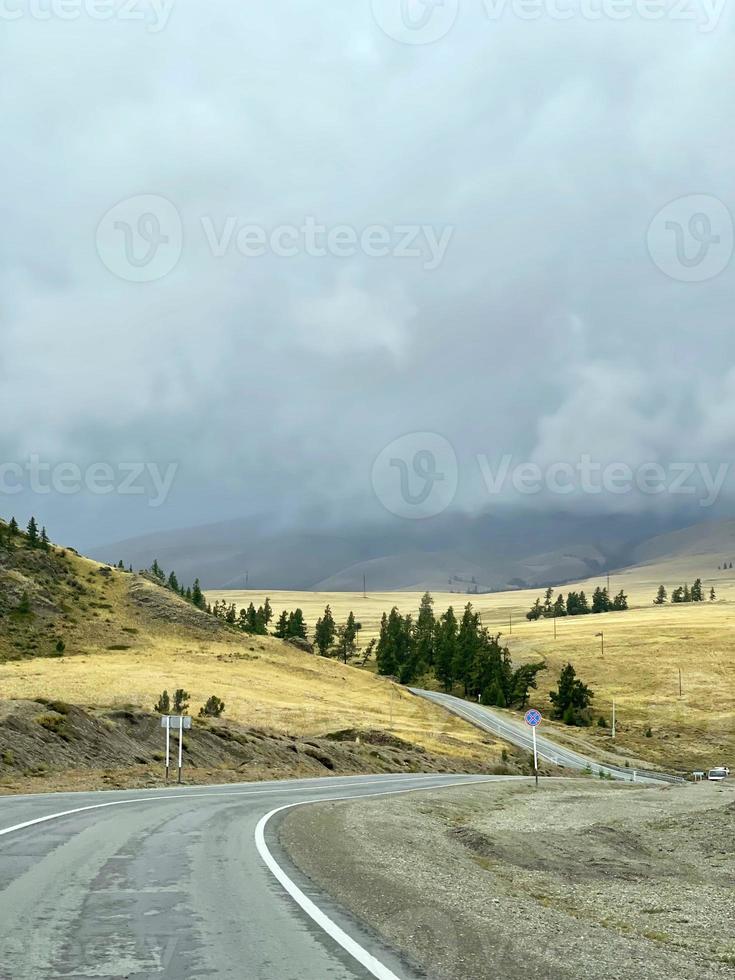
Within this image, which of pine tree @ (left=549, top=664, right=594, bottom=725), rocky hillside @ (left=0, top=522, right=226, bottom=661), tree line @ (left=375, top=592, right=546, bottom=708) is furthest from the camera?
tree line @ (left=375, top=592, right=546, bottom=708)

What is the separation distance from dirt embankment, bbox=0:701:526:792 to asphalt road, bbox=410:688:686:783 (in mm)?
15288

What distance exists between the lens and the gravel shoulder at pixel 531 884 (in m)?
9.89

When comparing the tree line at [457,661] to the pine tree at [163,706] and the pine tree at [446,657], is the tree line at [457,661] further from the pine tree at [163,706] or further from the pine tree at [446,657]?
the pine tree at [163,706]

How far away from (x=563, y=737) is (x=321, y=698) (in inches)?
1122

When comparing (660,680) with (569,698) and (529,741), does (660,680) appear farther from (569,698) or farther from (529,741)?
(529,741)

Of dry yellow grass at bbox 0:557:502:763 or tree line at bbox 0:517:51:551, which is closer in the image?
dry yellow grass at bbox 0:557:502:763

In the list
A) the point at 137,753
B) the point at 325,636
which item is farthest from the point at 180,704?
the point at 325,636

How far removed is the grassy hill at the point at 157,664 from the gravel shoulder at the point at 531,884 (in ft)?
132

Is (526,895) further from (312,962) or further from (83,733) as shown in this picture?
(83,733)

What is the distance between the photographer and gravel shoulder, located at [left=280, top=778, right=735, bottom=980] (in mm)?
9891

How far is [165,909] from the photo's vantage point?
462 inches

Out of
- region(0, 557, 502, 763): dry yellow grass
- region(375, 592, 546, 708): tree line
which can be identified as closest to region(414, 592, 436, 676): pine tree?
region(375, 592, 546, 708): tree line

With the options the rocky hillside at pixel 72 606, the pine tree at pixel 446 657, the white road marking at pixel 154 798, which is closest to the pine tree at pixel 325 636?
the pine tree at pixel 446 657

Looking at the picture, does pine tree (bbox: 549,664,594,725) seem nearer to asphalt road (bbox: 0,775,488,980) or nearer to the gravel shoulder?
the gravel shoulder
